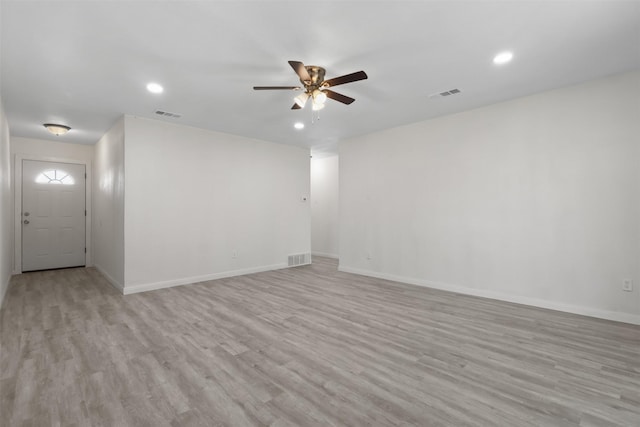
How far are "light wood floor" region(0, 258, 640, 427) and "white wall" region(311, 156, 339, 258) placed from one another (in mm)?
4124

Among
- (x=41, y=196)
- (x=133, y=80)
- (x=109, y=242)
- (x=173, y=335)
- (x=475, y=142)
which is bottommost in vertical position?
(x=173, y=335)

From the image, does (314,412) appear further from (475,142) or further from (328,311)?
(475,142)

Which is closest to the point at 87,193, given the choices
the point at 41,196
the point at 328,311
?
the point at 41,196

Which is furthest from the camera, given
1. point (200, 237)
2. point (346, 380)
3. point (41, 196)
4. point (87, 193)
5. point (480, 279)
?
point (87, 193)

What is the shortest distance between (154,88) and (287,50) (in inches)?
74.1

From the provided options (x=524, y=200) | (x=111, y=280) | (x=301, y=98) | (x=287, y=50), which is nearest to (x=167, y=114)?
(x=301, y=98)

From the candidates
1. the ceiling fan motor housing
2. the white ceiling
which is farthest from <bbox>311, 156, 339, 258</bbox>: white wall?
the ceiling fan motor housing

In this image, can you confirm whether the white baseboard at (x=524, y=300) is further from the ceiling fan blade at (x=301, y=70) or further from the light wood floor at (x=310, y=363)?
the ceiling fan blade at (x=301, y=70)

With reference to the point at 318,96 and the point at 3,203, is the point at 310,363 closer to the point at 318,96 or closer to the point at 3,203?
the point at 318,96

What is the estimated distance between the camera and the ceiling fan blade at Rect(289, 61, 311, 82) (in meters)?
2.58

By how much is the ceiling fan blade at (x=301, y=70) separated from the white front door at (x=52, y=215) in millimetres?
6365

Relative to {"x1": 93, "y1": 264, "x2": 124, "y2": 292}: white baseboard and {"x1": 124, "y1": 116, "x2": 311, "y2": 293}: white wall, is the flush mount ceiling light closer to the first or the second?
{"x1": 124, "y1": 116, "x2": 311, "y2": 293}: white wall

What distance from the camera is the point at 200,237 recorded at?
5.31 m

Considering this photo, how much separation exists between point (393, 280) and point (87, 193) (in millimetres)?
6913
